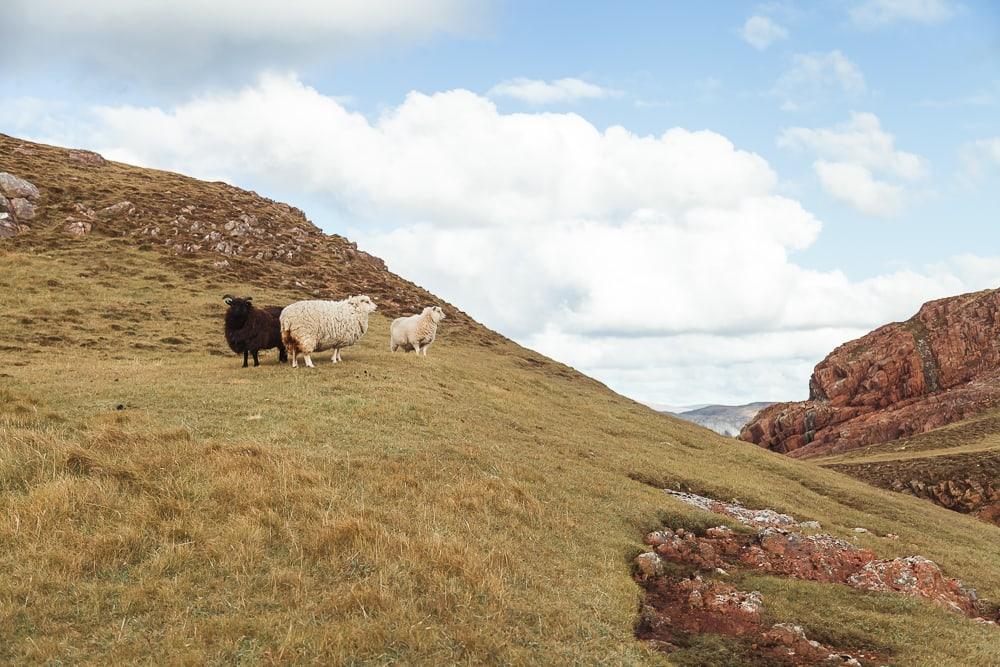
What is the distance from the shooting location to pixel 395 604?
27.5ft

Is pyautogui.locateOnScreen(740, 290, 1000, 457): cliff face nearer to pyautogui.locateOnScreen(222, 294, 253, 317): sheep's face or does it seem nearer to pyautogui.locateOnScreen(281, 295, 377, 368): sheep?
pyautogui.locateOnScreen(281, 295, 377, 368): sheep

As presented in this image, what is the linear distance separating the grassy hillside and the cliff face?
2595 inches

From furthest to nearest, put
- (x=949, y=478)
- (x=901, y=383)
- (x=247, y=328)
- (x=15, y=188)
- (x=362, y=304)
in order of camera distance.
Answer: (x=901, y=383)
(x=15, y=188)
(x=949, y=478)
(x=362, y=304)
(x=247, y=328)

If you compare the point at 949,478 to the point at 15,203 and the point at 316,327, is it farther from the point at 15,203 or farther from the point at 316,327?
the point at 15,203

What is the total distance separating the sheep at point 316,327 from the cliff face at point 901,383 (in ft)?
252

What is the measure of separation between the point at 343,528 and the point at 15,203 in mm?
56422

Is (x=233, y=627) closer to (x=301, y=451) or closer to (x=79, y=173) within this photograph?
(x=301, y=451)

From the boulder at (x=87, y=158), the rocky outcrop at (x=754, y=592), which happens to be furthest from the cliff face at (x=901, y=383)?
the boulder at (x=87, y=158)

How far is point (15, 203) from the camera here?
5109 centimetres

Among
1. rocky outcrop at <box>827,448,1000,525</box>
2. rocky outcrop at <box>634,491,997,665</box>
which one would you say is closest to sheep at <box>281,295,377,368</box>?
rocky outcrop at <box>634,491,997,665</box>

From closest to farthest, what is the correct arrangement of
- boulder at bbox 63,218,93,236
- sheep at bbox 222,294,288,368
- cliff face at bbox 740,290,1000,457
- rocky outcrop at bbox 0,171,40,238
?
sheep at bbox 222,294,288,368 → rocky outcrop at bbox 0,171,40,238 → boulder at bbox 63,218,93,236 → cliff face at bbox 740,290,1000,457

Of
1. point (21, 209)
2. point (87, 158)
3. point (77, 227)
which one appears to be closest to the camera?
point (21, 209)

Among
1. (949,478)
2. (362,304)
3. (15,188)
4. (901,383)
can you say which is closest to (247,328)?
(362,304)

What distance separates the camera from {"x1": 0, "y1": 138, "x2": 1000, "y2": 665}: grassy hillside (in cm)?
796
